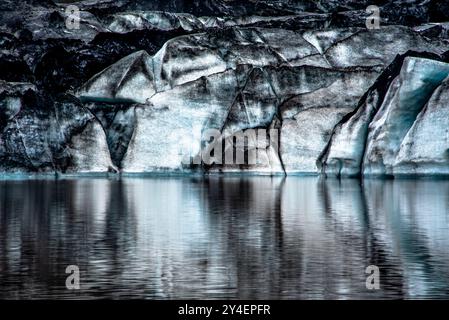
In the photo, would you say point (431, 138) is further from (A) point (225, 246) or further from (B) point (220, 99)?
(A) point (225, 246)

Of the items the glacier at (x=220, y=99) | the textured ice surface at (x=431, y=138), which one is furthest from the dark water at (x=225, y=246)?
the glacier at (x=220, y=99)

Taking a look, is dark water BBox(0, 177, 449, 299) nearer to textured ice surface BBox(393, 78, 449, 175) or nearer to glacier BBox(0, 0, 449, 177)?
textured ice surface BBox(393, 78, 449, 175)

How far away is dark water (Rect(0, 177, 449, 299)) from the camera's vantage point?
34.8ft

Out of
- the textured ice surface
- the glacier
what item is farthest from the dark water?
the glacier

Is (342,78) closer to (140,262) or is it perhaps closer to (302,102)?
(302,102)

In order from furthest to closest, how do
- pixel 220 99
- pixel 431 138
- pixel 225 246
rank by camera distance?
pixel 220 99, pixel 431 138, pixel 225 246

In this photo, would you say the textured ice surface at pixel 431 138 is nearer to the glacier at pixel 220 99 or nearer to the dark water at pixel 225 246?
the glacier at pixel 220 99

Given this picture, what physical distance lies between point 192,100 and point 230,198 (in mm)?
14180

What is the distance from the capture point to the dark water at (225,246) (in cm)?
1060

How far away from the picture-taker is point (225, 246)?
1407 cm

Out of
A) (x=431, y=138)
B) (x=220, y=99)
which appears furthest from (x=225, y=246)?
(x=220, y=99)

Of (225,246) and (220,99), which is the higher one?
(220,99)

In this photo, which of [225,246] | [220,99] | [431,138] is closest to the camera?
[225,246]
